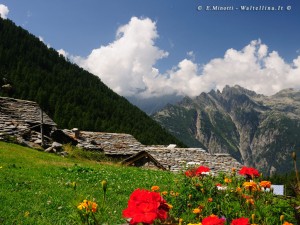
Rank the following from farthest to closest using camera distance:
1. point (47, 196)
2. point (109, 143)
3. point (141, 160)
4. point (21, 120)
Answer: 1. point (109, 143)
2. point (141, 160)
3. point (21, 120)
4. point (47, 196)

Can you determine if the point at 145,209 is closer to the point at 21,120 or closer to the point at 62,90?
the point at 21,120

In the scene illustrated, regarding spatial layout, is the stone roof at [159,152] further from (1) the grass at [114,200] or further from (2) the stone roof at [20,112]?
(1) the grass at [114,200]

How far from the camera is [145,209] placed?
2.24 metres

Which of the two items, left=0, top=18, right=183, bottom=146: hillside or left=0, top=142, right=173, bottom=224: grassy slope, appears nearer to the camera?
left=0, top=142, right=173, bottom=224: grassy slope

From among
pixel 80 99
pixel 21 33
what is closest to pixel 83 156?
pixel 80 99

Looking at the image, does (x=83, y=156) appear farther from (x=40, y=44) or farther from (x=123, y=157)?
(x=40, y=44)

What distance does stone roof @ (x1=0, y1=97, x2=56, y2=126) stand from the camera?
122 ft

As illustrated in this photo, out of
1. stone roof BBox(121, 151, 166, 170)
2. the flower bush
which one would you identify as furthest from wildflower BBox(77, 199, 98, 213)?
stone roof BBox(121, 151, 166, 170)

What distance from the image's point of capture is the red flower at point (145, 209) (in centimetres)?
215

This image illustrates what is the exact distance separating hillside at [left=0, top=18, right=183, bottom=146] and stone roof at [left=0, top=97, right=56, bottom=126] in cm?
4704

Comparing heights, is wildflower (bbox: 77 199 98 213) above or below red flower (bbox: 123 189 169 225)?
below

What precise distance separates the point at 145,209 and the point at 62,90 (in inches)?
4850

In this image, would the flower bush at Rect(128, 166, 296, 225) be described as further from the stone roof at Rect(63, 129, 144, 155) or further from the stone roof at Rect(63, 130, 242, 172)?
the stone roof at Rect(63, 129, 144, 155)

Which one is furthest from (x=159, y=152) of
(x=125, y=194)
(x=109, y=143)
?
(x=125, y=194)
